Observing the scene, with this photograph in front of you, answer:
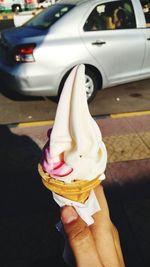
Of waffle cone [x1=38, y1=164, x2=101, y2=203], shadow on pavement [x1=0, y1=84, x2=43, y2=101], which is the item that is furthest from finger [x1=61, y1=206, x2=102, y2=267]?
shadow on pavement [x1=0, y1=84, x2=43, y2=101]

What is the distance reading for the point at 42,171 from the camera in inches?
62.7

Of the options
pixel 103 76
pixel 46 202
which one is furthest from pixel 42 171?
pixel 103 76

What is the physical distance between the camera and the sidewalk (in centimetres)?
282

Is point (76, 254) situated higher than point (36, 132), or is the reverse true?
point (76, 254)

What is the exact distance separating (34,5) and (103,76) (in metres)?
22.6

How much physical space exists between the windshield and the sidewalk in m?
1.84

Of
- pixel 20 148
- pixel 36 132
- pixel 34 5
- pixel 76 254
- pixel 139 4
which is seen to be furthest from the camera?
pixel 34 5

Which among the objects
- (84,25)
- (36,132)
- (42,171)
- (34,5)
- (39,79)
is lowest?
(34,5)

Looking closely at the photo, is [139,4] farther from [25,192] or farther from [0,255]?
[0,255]

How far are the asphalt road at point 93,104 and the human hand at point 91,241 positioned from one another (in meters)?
3.80

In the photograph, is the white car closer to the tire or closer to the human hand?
the tire

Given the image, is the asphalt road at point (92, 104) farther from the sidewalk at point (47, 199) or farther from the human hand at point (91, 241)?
the human hand at point (91, 241)

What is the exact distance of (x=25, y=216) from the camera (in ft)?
10.5

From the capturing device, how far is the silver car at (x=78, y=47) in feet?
16.6
